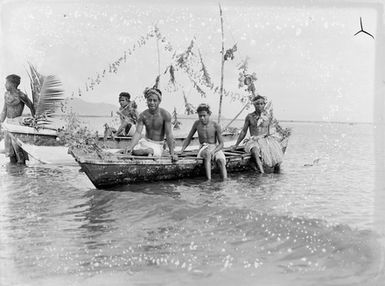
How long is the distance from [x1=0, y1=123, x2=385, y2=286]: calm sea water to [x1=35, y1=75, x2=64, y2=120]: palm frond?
1.01 m

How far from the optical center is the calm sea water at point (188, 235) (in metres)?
2.45

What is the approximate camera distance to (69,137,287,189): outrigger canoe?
479cm

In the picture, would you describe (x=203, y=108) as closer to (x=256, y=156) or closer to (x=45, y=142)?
(x=256, y=156)

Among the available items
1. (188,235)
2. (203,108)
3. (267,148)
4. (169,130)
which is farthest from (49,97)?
(267,148)

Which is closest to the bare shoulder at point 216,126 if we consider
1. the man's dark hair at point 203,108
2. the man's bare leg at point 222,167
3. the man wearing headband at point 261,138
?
the man's dark hair at point 203,108

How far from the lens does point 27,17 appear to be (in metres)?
2.96

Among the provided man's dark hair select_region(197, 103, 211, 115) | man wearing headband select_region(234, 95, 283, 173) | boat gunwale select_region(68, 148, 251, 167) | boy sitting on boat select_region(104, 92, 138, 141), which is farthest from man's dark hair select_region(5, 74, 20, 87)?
man wearing headband select_region(234, 95, 283, 173)

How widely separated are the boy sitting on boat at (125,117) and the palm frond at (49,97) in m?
0.98

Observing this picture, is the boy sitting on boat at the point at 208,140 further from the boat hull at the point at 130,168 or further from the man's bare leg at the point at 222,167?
the boat hull at the point at 130,168

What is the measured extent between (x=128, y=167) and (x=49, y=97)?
4.05 feet

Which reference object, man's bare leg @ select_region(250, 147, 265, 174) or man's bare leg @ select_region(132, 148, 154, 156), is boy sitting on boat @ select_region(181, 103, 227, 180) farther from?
man's bare leg @ select_region(132, 148, 154, 156)

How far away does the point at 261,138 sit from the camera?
20.8 ft

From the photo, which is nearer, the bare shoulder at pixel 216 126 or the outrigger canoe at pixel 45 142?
the bare shoulder at pixel 216 126

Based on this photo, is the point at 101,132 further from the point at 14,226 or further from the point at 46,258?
the point at 46,258
